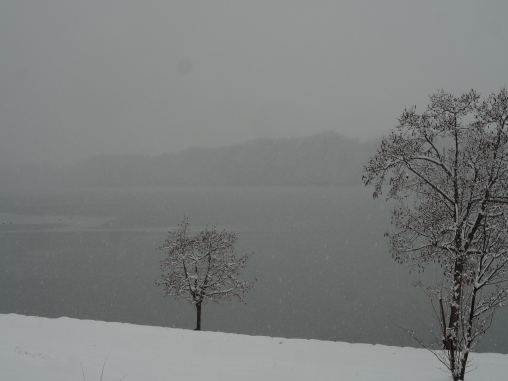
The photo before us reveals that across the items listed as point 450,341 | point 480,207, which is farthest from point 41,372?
point 480,207

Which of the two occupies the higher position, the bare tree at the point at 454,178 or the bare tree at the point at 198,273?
the bare tree at the point at 454,178

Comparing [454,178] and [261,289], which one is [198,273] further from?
[261,289]

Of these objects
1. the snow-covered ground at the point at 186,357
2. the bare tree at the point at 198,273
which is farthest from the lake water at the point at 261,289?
the snow-covered ground at the point at 186,357

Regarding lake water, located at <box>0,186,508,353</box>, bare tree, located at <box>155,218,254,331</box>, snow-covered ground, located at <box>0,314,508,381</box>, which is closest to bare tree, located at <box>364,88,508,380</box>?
→ snow-covered ground, located at <box>0,314,508,381</box>

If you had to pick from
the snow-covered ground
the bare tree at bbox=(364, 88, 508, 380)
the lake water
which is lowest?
the lake water

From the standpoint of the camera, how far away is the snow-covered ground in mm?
9672

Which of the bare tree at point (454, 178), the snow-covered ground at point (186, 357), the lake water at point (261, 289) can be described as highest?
the bare tree at point (454, 178)

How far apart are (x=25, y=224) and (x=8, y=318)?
421 ft

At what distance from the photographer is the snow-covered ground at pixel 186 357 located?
967cm

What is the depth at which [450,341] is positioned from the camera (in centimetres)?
967

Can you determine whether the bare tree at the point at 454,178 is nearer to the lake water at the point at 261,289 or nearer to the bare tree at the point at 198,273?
the bare tree at the point at 198,273

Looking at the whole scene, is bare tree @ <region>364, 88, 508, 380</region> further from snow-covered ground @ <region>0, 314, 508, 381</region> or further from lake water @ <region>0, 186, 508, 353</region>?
lake water @ <region>0, 186, 508, 353</region>

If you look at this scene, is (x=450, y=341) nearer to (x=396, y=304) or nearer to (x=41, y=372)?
(x=41, y=372)

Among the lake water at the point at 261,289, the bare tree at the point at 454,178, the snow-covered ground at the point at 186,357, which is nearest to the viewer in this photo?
the snow-covered ground at the point at 186,357
